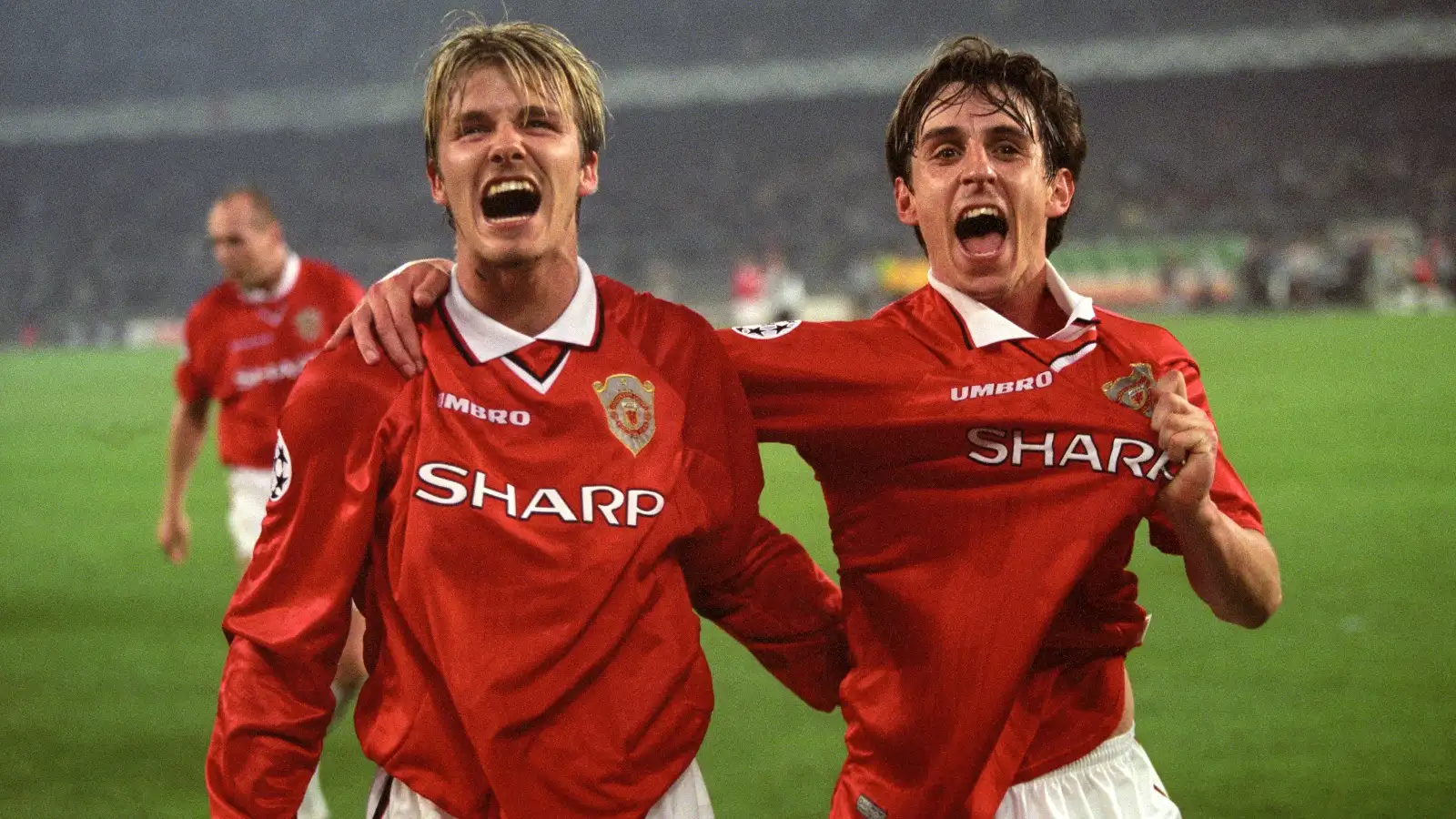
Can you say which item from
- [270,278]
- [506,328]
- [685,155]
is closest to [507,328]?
[506,328]

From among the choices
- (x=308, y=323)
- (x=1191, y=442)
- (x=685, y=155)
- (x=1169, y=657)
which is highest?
(x=685, y=155)

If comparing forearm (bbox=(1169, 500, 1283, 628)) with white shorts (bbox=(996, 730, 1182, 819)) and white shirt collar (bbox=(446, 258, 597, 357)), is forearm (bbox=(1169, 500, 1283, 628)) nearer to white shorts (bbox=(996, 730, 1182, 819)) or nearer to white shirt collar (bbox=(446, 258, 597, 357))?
white shorts (bbox=(996, 730, 1182, 819))

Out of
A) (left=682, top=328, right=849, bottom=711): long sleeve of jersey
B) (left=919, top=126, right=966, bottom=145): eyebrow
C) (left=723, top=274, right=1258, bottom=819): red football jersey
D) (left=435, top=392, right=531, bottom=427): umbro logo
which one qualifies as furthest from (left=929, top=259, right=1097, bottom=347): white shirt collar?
(left=435, top=392, right=531, bottom=427): umbro logo

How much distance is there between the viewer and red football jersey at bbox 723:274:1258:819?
2428 millimetres

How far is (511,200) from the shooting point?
7.28 feet

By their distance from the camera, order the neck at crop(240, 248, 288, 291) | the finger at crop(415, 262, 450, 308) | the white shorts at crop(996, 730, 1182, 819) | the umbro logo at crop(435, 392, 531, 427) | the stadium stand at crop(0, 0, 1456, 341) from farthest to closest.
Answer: the stadium stand at crop(0, 0, 1456, 341) → the neck at crop(240, 248, 288, 291) → the white shorts at crop(996, 730, 1182, 819) → the finger at crop(415, 262, 450, 308) → the umbro logo at crop(435, 392, 531, 427)

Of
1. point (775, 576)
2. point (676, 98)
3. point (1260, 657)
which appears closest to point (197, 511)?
point (1260, 657)

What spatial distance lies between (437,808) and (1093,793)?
1.12m

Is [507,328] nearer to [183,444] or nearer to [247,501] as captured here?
[247,501]

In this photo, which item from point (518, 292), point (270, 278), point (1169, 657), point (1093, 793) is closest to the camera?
point (518, 292)

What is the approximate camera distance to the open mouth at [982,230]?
8.54ft

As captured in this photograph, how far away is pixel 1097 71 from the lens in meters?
39.7

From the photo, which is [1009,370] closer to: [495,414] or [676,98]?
[495,414]

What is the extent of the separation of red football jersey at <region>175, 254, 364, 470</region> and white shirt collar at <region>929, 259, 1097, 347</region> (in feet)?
14.5
